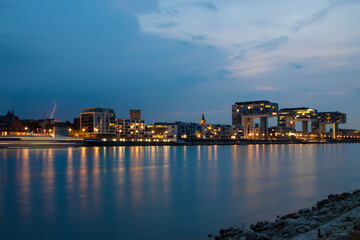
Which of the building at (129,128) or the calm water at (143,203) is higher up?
the building at (129,128)

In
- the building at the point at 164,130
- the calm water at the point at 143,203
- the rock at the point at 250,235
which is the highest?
the building at the point at 164,130

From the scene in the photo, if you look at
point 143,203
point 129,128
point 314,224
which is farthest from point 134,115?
point 314,224

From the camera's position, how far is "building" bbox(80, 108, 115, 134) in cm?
15188

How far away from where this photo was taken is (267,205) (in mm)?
18297

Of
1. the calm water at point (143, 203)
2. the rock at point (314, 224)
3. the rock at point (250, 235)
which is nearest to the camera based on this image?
the rock at point (250, 235)

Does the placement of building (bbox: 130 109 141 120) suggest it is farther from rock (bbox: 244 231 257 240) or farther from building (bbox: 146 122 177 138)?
rock (bbox: 244 231 257 240)

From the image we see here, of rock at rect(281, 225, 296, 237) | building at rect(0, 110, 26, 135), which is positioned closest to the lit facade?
building at rect(0, 110, 26, 135)

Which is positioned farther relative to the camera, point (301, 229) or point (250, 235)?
point (301, 229)

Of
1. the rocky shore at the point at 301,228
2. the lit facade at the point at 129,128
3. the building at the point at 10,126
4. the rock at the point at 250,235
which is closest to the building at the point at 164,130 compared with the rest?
the lit facade at the point at 129,128

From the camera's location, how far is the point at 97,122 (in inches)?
6029

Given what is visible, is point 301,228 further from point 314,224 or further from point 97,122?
point 97,122

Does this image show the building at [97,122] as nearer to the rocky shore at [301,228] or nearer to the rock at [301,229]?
the rocky shore at [301,228]

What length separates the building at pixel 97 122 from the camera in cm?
15188

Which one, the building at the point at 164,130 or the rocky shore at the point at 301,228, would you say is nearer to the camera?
the rocky shore at the point at 301,228
